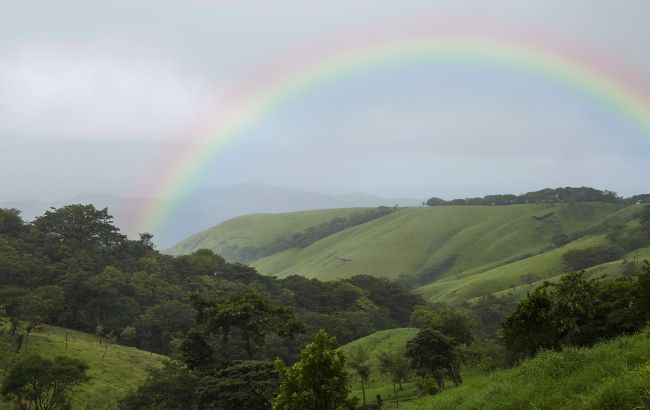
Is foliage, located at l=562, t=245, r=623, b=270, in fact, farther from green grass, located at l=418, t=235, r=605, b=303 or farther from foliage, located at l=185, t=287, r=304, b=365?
foliage, located at l=185, t=287, r=304, b=365

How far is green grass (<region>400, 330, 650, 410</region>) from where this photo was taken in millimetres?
14266

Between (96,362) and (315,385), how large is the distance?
6117cm

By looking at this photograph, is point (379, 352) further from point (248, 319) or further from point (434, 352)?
point (434, 352)

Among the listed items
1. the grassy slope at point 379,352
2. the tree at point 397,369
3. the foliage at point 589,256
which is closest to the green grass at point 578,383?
the grassy slope at point 379,352

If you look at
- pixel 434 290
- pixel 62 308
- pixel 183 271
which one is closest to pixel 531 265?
pixel 434 290

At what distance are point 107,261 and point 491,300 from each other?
102m

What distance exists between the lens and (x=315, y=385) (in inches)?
890

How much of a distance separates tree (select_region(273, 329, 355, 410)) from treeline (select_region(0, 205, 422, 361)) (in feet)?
207

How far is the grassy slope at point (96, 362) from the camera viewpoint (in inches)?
2331

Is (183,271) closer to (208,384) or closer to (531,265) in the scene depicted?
(208,384)

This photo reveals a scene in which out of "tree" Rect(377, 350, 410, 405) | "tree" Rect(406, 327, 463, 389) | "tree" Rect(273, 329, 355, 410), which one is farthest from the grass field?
"tree" Rect(377, 350, 410, 405)

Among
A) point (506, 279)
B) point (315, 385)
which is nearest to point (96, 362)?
point (315, 385)

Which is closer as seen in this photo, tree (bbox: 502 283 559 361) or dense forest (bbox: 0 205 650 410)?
tree (bbox: 502 283 559 361)

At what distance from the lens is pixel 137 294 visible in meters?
104
